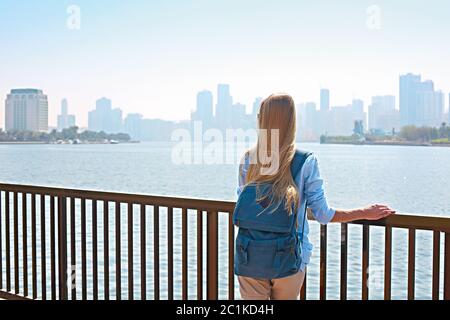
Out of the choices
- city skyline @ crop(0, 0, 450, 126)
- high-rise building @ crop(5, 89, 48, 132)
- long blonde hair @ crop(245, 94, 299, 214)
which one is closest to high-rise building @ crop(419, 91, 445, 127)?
high-rise building @ crop(5, 89, 48, 132)

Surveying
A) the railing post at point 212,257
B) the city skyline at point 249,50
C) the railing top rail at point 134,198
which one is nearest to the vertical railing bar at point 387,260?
the railing top rail at point 134,198

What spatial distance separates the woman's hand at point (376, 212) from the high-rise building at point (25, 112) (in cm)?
666

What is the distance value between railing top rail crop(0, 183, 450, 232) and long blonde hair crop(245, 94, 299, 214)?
0.39 m

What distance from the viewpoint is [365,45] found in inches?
1550

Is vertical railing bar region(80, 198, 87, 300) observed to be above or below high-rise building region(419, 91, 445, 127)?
below

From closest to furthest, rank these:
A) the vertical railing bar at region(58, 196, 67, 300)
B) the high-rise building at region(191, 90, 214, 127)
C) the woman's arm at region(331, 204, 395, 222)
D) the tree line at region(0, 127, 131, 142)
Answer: the woman's arm at region(331, 204, 395, 222) → the vertical railing bar at region(58, 196, 67, 300) → the tree line at region(0, 127, 131, 142) → the high-rise building at region(191, 90, 214, 127)

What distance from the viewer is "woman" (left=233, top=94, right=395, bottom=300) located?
6.94 ft

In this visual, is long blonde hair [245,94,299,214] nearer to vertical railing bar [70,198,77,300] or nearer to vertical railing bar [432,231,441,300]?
vertical railing bar [432,231,441,300]

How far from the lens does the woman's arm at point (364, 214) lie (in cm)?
226
